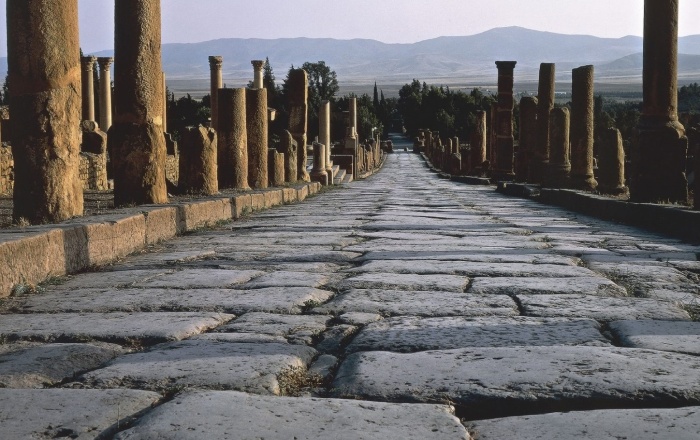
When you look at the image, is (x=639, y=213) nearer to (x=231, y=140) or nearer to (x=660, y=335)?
(x=231, y=140)

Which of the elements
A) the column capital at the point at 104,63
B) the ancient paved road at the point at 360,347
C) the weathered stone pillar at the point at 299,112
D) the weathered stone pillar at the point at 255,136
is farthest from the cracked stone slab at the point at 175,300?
the column capital at the point at 104,63

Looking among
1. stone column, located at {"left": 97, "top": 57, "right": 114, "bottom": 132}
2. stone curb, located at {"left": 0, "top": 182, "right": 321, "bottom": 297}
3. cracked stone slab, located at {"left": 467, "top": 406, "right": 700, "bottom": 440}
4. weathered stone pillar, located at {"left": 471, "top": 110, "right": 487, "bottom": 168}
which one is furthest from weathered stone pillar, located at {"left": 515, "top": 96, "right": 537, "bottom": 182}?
cracked stone slab, located at {"left": 467, "top": 406, "right": 700, "bottom": 440}

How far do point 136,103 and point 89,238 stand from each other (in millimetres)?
2915

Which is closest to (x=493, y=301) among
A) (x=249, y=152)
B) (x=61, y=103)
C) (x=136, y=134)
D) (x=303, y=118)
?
(x=61, y=103)

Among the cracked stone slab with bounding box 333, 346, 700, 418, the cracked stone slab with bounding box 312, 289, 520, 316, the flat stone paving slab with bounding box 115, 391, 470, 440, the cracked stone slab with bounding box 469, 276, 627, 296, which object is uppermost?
the flat stone paving slab with bounding box 115, 391, 470, 440

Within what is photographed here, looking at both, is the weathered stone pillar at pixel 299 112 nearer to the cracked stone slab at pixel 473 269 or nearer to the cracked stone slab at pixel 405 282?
the cracked stone slab at pixel 473 269

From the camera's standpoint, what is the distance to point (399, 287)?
5.01 meters

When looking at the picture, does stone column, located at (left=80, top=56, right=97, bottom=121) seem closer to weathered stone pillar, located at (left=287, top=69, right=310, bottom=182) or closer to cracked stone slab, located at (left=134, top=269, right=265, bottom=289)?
weathered stone pillar, located at (left=287, top=69, right=310, bottom=182)

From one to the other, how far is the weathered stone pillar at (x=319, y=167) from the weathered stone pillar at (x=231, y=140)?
10.9m

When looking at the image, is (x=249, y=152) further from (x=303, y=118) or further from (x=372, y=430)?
(x=372, y=430)

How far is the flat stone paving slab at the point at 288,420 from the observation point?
2418 mm

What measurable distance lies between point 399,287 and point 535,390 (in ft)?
7.26

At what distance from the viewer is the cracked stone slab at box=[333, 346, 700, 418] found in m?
2.76

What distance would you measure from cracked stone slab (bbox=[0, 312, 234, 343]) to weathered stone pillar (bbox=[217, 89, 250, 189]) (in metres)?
8.20
